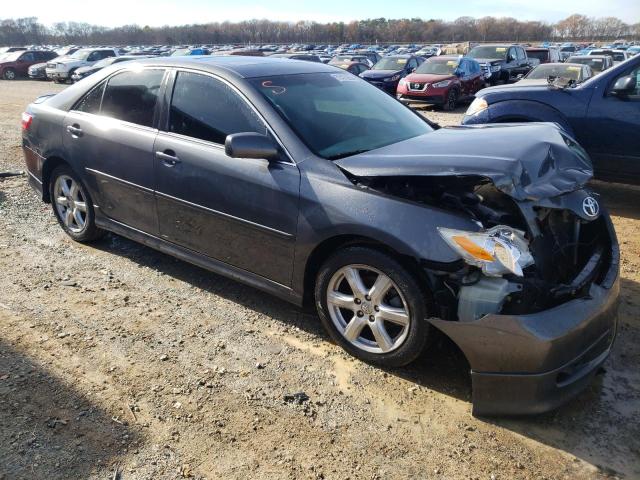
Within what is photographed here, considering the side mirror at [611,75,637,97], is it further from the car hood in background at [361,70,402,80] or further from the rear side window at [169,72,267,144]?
the car hood in background at [361,70,402,80]

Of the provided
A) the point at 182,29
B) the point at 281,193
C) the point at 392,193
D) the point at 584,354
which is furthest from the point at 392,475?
the point at 182,29

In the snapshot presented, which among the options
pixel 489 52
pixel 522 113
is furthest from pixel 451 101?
pixel 522 113

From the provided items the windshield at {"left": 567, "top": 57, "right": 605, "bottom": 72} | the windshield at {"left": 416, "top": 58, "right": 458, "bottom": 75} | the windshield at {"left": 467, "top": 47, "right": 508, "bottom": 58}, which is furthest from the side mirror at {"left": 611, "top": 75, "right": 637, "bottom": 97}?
the windshield at {"left": 467, "top": 47, "right": 508, "bottom": 58}

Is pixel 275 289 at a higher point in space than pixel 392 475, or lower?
higher

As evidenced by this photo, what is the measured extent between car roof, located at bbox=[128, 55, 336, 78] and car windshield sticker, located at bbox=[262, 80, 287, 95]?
0.38 ft

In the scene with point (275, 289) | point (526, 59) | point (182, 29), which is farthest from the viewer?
point (182, 29)

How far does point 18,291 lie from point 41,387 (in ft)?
4.62

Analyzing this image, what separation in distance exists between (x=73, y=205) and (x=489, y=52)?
18.9 m

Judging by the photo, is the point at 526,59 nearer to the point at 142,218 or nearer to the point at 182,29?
the point at 142,218

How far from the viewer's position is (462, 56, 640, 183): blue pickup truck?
5605mm

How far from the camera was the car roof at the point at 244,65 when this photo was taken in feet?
11.9

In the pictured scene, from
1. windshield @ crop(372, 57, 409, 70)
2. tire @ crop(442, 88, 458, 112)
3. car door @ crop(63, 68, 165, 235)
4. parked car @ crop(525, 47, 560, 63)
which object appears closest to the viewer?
car door @ crop(63, 68, 165, 235)

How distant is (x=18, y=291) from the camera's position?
3973 millimetres

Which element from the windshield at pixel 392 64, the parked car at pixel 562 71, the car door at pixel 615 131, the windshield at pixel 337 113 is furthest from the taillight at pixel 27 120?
the windshield at pixel 392 64
